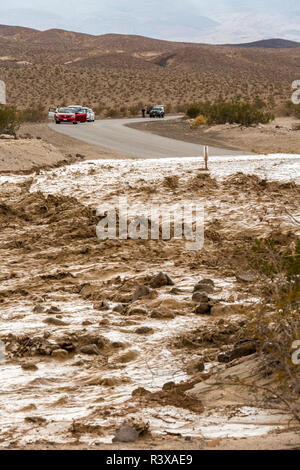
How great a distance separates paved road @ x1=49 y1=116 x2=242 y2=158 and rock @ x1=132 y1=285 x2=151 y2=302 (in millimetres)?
14387

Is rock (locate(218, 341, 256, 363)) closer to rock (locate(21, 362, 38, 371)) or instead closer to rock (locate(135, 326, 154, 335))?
rock (locate(135, 326, 154, 335))

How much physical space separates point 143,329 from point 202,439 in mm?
3134

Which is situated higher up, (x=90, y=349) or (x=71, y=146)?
(x=71, y=146)

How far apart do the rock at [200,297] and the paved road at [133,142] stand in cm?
1478

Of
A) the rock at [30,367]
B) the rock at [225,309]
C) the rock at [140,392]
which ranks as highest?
the rock at [225,309]

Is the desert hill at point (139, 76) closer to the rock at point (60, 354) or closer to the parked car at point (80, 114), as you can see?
the parked car at point (80, 114)

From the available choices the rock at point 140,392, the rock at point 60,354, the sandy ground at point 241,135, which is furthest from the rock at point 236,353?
the sandy ground at point 241,135

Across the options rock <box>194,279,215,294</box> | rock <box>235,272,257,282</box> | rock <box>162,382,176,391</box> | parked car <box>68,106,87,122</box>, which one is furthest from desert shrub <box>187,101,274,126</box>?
rock <box>162,382,176,391</box>

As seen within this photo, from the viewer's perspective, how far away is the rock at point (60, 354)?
6812 mm

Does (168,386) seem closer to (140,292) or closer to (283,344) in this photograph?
(283,344)

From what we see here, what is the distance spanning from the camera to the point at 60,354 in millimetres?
6840

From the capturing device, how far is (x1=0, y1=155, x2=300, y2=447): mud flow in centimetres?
514

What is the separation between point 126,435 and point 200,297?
4.19m

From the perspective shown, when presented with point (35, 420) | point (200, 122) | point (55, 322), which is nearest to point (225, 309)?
point (55, 322)
